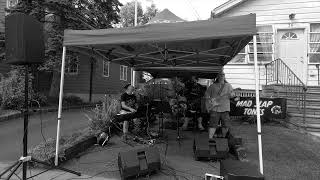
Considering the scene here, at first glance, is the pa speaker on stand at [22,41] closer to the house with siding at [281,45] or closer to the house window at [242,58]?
the house with siding at [281,45]

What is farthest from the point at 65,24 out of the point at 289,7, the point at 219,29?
the point at 219,29

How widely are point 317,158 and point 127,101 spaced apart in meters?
4.59

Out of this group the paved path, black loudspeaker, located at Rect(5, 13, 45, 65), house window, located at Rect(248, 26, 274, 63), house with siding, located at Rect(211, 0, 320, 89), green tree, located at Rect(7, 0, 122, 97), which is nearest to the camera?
black loudspeaker, located at Rect(5, 13, 45, 65)

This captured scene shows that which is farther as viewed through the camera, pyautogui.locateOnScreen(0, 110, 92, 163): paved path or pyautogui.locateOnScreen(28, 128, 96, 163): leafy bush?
pyautogui.locateOnScreen(0, 110, 92, 163): paved path

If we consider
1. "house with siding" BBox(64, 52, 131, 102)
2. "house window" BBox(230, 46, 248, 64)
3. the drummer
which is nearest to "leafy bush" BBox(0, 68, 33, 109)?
the drummer

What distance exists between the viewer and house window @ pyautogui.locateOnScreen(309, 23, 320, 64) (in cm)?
1248

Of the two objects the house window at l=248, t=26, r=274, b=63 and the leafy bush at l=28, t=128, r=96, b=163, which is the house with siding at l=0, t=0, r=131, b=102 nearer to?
the house window at l=248, t=26, r=274, b=63

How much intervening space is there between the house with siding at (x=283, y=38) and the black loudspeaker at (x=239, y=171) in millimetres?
8925

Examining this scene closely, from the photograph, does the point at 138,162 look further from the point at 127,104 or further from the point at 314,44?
the point at 314,44

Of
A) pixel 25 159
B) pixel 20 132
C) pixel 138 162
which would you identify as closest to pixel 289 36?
pixel 138 162

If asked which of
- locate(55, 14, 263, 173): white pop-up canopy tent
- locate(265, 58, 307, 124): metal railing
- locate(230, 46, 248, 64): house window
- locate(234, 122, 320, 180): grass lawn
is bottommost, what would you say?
locate(234, 122, 320, 180): grass lawn

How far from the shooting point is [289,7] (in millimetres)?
12695

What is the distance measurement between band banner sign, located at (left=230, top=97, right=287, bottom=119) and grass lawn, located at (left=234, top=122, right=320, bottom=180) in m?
0.49

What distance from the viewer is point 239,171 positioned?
429 cm
